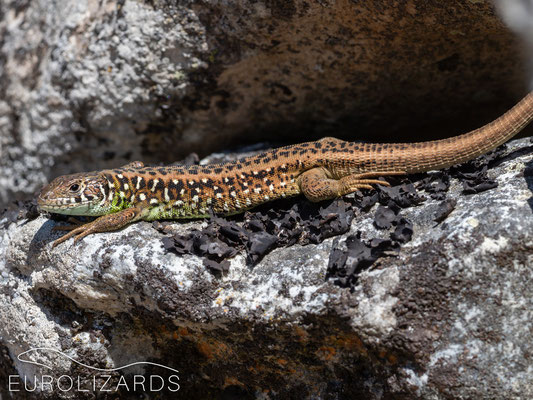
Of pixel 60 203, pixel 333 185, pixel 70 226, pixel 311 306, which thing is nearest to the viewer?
pixel 311 306

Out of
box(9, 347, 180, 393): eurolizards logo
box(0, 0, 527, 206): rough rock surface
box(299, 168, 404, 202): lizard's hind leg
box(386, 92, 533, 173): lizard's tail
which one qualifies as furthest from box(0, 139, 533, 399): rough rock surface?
box(0, 0, 527, 206): rough rock surface

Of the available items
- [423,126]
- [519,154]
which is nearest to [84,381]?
[519,154]

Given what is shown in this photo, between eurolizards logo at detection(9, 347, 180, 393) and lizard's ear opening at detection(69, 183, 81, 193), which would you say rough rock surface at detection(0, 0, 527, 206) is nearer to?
lizard's ear opening at detection(69, 183, 81, 193)

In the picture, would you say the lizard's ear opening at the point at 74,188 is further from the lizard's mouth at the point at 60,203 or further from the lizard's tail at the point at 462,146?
the lizard's tail at the point at 462,146

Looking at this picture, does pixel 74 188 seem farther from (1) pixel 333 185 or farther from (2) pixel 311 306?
(2) pixel 311 306

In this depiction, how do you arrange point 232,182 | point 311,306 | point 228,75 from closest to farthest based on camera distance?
point 311,306
point 232,182
point 228,75

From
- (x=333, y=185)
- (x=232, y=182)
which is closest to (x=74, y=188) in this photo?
(x=232, y=182)
